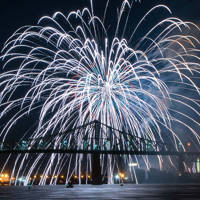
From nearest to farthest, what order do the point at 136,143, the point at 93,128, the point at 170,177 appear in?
the point at 93,128 < the point at 136,143 < the point at 170,177

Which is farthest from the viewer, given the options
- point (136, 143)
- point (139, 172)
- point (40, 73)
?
point (139, 172)

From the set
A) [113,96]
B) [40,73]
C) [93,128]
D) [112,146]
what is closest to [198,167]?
[112,146]

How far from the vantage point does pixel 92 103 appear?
54.7m

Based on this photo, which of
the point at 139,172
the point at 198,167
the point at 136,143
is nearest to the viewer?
the point at 136,143

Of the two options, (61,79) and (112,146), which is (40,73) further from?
(112,146)

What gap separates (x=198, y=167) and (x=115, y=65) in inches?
3023

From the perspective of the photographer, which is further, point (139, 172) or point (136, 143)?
point (139, 172)

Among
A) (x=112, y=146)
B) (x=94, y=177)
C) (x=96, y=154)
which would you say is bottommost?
(x=94, y=177)

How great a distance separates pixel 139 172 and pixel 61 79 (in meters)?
105

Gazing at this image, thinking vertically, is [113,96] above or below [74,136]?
below

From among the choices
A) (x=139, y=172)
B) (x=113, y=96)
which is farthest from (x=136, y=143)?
(x=113, y=96)

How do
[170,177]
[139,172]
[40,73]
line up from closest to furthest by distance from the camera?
[40,73] < [170,177] < [139,172]

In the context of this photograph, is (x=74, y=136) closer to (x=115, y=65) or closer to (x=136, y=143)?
(x=136, y=143)

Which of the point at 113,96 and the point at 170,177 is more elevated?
the point at 170,177
